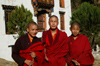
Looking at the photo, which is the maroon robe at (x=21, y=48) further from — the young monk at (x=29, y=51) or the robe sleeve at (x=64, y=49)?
the robe sleeve at (x=64, y=49)

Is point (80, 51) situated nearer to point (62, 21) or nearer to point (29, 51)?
point (29, 51)

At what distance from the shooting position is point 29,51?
2.71 metres

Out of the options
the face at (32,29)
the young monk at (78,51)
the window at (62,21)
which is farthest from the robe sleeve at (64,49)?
the window at (62,21)

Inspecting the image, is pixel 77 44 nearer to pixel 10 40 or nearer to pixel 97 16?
pixel 10 40

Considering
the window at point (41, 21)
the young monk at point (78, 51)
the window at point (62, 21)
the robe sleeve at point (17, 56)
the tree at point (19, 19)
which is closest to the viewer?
the robe sleeve at point (17, 56)

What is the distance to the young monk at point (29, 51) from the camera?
2695mm

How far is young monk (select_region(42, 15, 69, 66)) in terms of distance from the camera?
2.92 m

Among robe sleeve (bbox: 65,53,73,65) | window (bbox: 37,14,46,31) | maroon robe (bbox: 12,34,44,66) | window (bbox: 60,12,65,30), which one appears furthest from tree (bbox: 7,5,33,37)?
window (bbox: 60,12,65,30)

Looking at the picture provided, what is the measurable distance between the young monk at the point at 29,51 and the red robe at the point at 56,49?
157mm

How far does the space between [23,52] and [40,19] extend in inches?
305

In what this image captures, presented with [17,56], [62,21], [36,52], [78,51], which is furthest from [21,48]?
[62,21]

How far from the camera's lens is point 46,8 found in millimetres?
10375

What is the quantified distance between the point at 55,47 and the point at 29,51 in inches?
21.0

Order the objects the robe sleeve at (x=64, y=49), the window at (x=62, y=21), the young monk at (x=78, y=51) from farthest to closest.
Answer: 1. the window at (x=62, y=21)
2. the young monk at (x=78, y=51)
3. the robe sleeve at (x=64, y=49)
